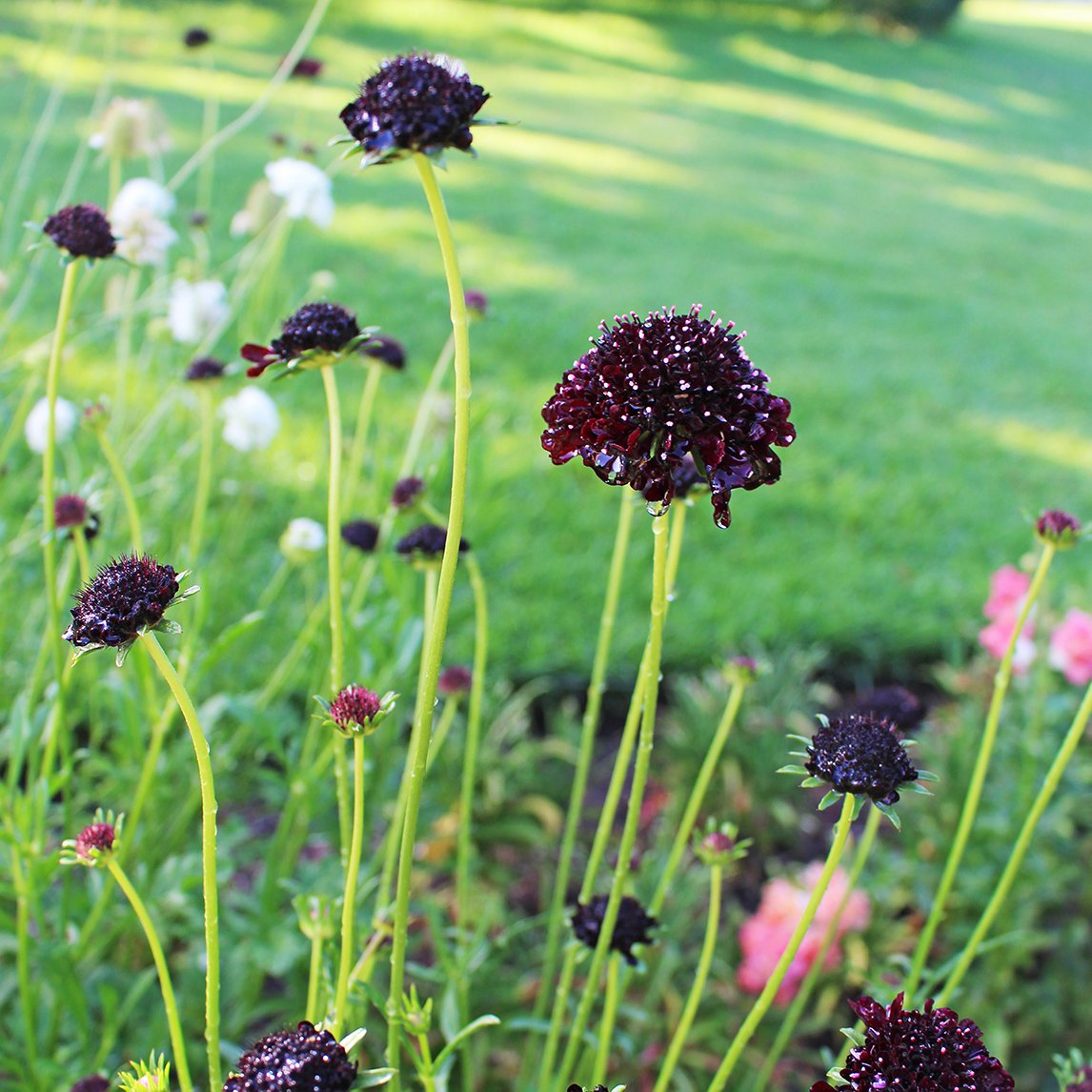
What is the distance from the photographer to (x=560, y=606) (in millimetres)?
2912

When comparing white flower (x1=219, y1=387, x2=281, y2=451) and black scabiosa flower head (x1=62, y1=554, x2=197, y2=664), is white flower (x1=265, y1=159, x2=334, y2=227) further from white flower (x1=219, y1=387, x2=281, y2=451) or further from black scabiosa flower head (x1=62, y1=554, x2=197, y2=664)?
black scabiosa flower head (x1=62, y1=554, x2=197, y2=664)

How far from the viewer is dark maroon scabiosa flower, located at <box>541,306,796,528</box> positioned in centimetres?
73

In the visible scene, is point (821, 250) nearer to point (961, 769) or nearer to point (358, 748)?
point (961, 769)

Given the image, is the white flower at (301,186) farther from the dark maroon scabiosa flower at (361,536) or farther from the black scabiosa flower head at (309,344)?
the black scabiosa flower head at (309,344)

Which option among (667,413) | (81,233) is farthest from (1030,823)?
(81,233)

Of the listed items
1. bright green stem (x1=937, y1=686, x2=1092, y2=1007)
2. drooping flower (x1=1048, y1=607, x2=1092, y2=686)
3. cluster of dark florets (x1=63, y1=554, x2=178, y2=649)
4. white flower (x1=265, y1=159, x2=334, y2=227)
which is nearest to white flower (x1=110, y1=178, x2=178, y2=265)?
white flower (x1=265, y1=159, x2=334, y2=227)

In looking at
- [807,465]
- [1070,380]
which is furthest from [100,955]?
[1070,380]

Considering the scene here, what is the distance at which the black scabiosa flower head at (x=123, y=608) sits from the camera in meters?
0.78

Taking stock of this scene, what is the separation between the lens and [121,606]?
0.79 meters

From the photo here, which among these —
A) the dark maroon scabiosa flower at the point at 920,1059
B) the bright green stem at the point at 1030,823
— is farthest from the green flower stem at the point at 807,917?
the bright green stem at the point at 1030,823

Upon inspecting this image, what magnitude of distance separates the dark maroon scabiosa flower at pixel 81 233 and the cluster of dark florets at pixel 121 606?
520mm

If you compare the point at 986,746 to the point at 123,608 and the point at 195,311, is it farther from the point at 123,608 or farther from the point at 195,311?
the point at 195,311

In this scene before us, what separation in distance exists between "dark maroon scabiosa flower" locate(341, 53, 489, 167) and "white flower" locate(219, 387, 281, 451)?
1333mm

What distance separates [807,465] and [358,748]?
3.19 metres
